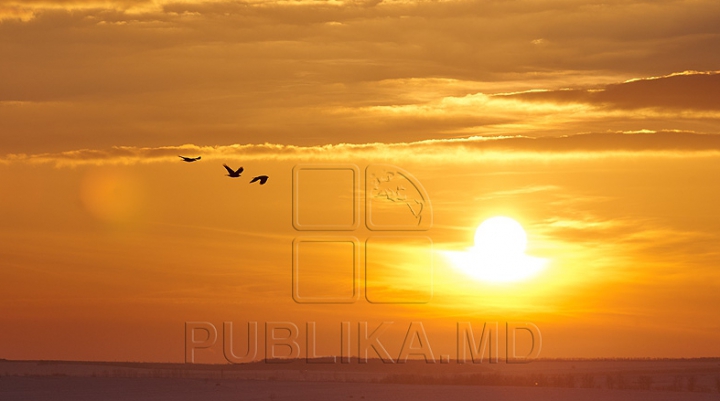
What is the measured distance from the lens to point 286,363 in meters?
126

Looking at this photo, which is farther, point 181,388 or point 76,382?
point 76,382

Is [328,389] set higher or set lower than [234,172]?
lower

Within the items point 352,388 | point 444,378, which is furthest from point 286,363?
point 352,388

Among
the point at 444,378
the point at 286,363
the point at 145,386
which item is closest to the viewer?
the point at 145,386

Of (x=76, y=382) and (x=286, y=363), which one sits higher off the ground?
(x=76, y=382)

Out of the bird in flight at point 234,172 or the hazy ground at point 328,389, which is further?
the hazy ground at point 328,389

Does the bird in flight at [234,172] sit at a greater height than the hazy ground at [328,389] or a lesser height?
greater

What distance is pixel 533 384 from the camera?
62.3 m

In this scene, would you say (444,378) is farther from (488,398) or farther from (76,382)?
(76,382)

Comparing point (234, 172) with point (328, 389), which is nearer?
point (234, 172)

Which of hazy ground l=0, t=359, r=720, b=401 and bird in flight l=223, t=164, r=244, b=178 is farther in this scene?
hazy ground l=0, t=359, r=720, b=401

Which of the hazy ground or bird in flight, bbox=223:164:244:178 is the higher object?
bird in flight, bbox=223:164:244:178

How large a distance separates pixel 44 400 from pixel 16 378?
13.7m

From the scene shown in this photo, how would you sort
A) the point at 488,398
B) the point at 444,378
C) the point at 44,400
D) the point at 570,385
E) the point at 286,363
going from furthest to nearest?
the point at 286,363, the point at 444,378, the point at 570,385, the point at 488,398, the point at 44,400
